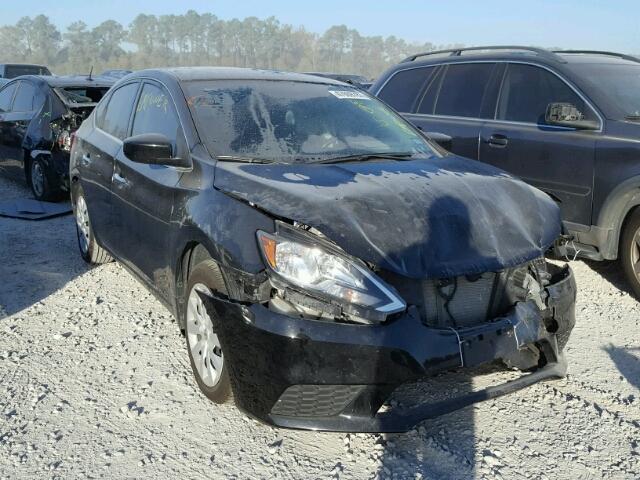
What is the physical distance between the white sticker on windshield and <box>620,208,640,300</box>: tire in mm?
2205

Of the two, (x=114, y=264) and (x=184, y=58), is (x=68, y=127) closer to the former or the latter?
(x=114, y=264)

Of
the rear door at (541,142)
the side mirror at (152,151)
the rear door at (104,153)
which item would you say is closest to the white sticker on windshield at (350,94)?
the side mirror at (152,151)

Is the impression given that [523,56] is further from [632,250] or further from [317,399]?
[317,399]

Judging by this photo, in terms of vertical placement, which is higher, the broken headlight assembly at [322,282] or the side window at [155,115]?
the side window at [155,115]

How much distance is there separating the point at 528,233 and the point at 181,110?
2.07 metres

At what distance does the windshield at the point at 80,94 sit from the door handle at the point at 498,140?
16.4ft

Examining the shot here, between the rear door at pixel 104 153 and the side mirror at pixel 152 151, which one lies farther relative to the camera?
the rear door at pixel 104 153

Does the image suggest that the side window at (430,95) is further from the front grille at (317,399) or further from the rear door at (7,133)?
the rear door at (7,133)

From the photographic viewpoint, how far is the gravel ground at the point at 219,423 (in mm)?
2725

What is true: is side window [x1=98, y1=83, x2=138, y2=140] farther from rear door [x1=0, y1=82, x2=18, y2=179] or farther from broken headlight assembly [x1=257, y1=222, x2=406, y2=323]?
rear door [x1=0, y1=82, x2=18, y2=179]

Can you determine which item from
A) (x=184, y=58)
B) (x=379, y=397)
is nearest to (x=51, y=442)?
(x=379, y=397)

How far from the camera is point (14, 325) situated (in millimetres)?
4250

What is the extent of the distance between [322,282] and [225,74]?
6.88 feet

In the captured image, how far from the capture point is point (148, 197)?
150 inches
